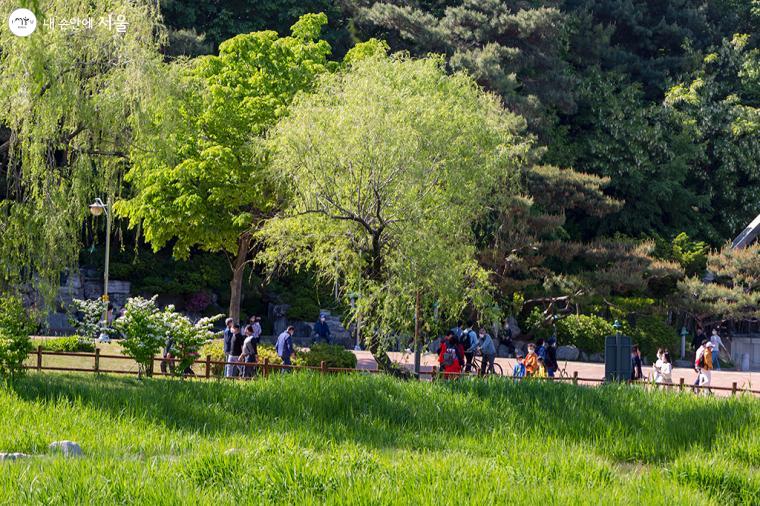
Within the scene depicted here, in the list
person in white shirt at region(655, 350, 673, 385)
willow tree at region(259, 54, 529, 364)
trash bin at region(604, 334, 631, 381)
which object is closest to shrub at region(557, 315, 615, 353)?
person in white shirt at region(655, 350, 673, 385)

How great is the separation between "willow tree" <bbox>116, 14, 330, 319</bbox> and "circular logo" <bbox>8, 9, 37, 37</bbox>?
8.35m

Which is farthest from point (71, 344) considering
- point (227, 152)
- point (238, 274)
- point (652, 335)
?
point (652, 335)

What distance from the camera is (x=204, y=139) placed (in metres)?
31.0

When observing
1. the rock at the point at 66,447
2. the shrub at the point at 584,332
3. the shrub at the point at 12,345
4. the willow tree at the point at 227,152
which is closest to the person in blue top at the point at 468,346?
the willow tree at the point at 227,152

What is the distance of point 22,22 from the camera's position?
19422 mm

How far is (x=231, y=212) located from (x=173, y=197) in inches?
73.5

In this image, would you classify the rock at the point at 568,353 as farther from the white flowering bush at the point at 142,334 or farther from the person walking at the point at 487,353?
the white flowering bush at the point at 142,334

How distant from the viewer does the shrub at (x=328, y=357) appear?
2573 centimetres

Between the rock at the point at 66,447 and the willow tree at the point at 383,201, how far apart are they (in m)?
9.01

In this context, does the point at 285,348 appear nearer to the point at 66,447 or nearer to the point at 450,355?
the point at 450,355

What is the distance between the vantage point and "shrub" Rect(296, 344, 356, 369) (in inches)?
1013

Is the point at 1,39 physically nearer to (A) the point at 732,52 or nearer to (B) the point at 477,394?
(B) the point at 477,394

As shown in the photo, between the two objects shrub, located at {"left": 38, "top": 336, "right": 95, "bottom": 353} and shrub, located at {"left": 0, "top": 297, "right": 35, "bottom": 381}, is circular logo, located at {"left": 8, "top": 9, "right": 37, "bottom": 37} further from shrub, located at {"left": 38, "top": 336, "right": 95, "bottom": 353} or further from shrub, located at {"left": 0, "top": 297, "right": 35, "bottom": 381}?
shrub, located at {"left": 38, "top": 336, "right": 95, "bottom": 353}

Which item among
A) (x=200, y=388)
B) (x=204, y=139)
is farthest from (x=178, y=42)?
(x=200, y=388)
